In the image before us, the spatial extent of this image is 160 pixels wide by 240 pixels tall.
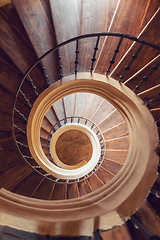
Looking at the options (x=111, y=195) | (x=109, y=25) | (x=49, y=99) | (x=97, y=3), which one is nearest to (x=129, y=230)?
(x=111, y=195)

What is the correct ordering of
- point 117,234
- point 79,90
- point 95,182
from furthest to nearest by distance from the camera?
point 95,182 < point 79,90 < point 117,234

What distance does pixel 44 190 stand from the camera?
14.1 feet

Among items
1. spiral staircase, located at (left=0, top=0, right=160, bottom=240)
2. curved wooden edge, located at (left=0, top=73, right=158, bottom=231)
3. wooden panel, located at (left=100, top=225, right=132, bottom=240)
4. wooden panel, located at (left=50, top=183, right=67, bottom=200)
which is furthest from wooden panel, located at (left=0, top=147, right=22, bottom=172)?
wooden panel, located at (left=100, top=225, right=132, bottom=240)

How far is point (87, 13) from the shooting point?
133 inches

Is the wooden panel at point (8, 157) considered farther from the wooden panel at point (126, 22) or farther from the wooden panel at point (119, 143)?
the wooden panel at point (119, 143)

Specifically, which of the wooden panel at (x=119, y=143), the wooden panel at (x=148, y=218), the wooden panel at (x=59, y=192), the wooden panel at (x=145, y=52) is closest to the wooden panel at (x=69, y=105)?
the wooden panel at (x=119, y=143)

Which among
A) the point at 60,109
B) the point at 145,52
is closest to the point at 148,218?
the point at 145,52

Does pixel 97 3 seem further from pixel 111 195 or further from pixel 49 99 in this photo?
pixel 111 195

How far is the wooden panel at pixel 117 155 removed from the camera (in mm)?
5180

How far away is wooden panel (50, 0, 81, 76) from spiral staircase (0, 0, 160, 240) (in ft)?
0.07

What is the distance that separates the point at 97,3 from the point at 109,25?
637mm

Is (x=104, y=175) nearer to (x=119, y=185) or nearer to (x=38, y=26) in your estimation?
(x=119, y=185)

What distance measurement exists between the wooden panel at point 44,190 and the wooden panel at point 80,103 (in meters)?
3.43

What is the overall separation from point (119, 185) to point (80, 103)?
16.9 feet
